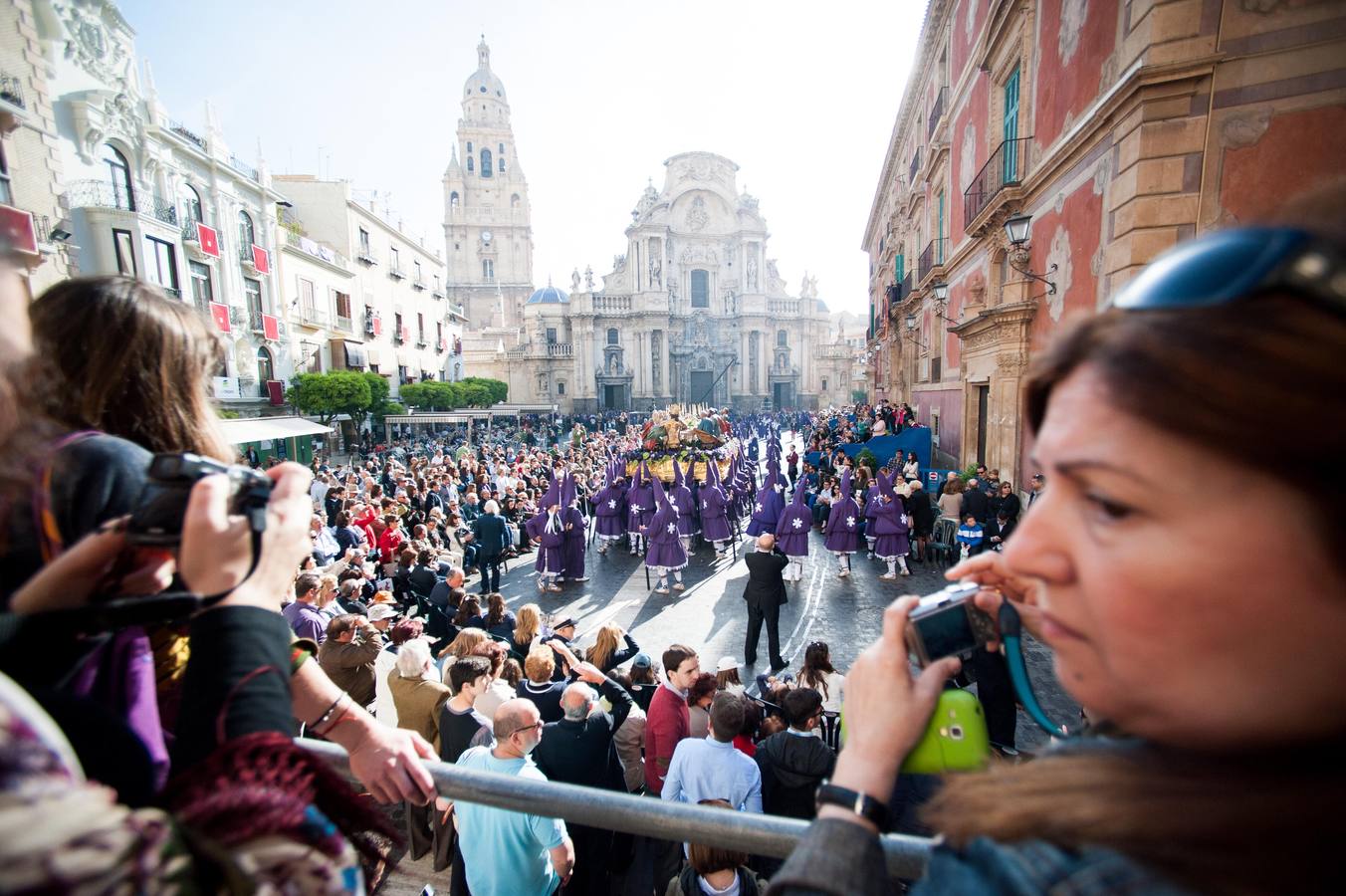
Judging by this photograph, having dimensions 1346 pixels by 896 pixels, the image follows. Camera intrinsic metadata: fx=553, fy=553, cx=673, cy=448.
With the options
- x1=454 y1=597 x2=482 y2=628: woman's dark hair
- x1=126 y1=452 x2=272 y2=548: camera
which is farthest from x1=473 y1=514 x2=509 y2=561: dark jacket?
x1=126 y1=452 x2=272 y2=548: camera

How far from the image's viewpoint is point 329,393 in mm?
22719

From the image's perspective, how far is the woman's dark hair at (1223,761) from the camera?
0.45 meters

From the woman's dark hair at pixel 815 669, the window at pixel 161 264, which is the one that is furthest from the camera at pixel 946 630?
the window at pixel 161 264

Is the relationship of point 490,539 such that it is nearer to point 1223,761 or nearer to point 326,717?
point 326,717

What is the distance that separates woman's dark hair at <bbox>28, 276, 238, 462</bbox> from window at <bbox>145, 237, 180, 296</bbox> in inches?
865

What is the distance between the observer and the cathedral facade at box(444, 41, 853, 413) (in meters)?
47.0

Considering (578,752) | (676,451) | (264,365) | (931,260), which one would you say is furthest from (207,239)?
(578,752)

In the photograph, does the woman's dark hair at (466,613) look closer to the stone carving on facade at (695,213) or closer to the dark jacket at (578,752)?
the dark jacket at (578,752)

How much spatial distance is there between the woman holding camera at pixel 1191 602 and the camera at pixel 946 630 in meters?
0.22

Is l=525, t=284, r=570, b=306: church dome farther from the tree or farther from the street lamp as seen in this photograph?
the street lamp

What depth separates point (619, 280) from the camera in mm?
48719

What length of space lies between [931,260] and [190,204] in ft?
84.9

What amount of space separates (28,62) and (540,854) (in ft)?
70.9

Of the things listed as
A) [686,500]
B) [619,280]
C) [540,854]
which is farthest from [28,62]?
[619,280]
